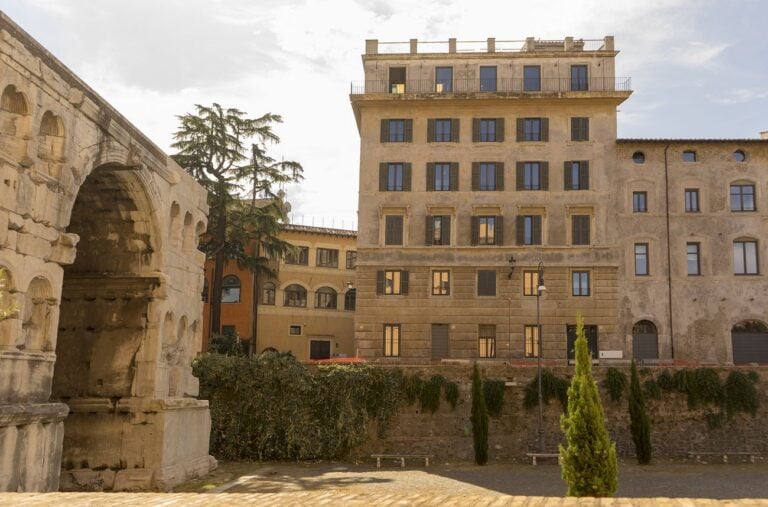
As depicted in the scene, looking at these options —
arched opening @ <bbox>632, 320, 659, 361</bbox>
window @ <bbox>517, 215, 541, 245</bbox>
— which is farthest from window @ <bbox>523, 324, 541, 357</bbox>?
arched opening @ <bbox>632, 320, 659, 361</bbox>

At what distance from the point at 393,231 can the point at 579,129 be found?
37.4 ft

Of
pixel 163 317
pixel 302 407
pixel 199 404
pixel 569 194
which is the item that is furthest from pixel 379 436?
pixel 569 194

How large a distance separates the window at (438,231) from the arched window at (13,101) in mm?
29202

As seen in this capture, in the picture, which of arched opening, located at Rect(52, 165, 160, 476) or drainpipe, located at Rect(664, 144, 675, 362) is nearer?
arched opening, located at Rect(52, 165, 160, 476)

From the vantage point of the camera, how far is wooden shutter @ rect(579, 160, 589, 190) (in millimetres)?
43188

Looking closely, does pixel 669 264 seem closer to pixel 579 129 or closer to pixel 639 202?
pixel 639 202

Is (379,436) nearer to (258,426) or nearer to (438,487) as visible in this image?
(258,426)

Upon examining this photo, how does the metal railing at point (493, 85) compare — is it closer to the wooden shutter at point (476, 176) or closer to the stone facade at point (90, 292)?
the wooden shutter at point (476, 176)

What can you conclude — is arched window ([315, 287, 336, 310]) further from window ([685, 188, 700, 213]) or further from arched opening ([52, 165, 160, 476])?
arched opening ([52, 165, 160, 476])

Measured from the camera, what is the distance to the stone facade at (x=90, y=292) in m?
15.5

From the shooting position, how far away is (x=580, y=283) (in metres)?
42.4

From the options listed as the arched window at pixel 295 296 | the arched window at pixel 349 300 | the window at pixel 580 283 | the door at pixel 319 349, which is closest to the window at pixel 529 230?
the window at pixel 580 283

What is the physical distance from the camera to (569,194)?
43.1m

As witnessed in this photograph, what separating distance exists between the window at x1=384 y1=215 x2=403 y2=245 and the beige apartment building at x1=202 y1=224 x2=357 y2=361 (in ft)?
34.0
